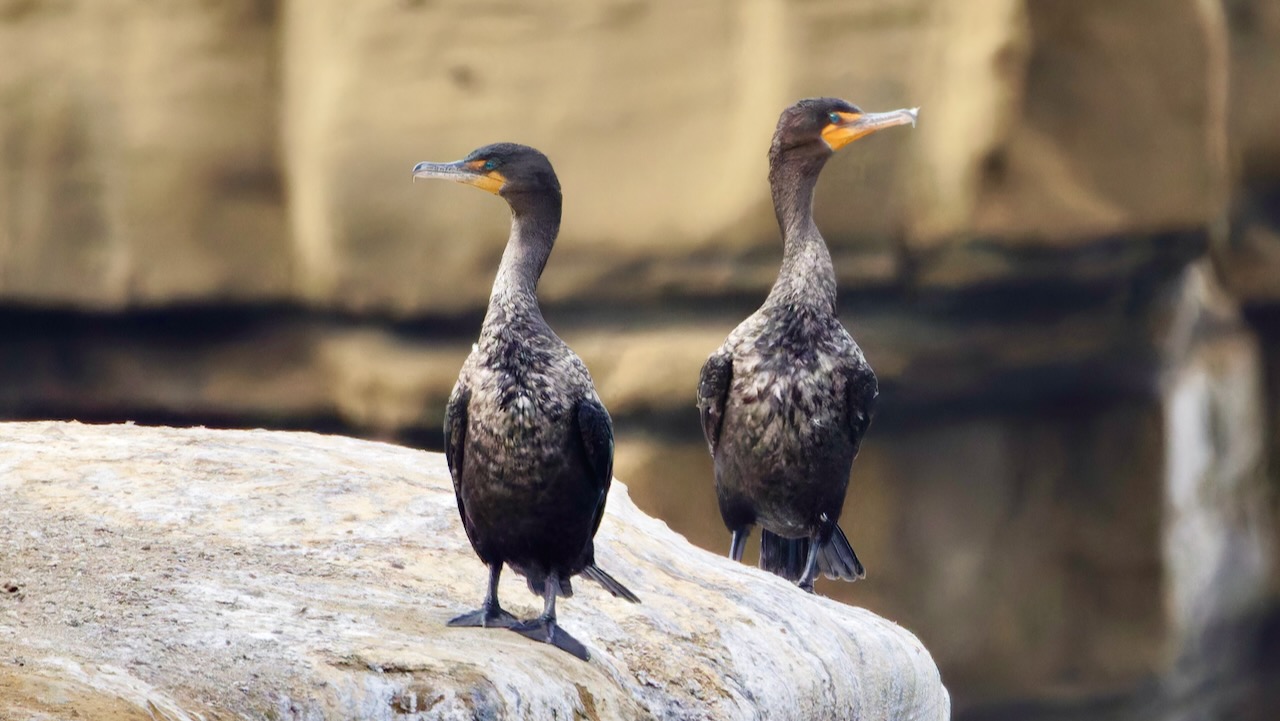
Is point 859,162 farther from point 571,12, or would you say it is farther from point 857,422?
point 857,422

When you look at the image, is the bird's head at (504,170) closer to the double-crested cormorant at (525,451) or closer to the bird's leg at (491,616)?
the double-crested cormorant at (525,451)

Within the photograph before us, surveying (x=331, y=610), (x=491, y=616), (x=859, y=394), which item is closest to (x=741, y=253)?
(x=859, y=394)

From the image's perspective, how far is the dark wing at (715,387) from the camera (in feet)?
17.8

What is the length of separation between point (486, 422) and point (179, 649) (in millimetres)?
887

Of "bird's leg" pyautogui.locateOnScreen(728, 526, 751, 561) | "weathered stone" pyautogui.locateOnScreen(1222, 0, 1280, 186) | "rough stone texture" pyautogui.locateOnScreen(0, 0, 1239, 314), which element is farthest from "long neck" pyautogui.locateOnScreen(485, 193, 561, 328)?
"weathered stone" pyautogui.locateOnScreen(1222, 0, 1280, 186)

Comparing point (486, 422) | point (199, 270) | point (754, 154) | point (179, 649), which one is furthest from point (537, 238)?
point (199, 270)

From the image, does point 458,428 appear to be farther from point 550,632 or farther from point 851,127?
point 851,127

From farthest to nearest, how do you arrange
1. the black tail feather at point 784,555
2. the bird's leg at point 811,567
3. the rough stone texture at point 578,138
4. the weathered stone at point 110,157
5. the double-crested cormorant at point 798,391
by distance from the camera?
the weathered stone at point 110,157 < the rough stone texture at point 578,138 < the black tail feather at point 784,555 < the bird's leg at point 811,567 < the double-crested cormorant at point 798,391

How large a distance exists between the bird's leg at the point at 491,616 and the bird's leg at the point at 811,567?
166 cm

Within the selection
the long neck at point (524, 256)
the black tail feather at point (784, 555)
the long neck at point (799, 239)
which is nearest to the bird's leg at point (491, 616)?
the long neck at point (524, 256)

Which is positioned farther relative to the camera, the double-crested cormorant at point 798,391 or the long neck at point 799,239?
the long neck at point 799,239

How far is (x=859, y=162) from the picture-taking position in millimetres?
8641

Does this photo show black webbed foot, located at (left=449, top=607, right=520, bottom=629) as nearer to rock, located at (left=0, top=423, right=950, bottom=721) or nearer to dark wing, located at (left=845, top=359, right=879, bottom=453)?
rock, located at (left=0, top=423, right=950, bottom=721)

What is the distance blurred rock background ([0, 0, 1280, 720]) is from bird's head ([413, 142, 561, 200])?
451cm
